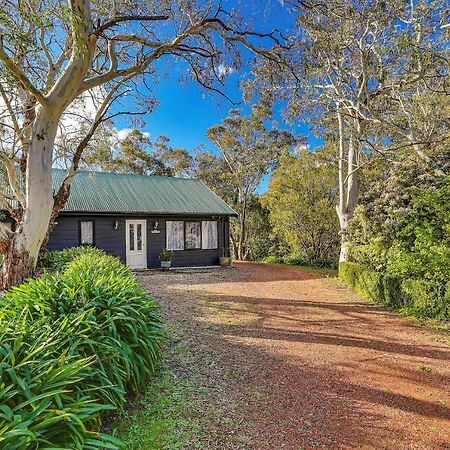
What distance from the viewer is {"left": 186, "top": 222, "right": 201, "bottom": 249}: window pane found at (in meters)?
15.8

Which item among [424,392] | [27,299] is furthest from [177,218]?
[424,392]

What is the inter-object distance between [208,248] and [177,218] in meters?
2.16

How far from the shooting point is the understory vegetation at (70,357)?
2064 millimetres

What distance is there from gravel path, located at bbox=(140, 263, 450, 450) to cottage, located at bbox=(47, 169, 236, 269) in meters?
6.52

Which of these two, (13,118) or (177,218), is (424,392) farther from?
(177,218)

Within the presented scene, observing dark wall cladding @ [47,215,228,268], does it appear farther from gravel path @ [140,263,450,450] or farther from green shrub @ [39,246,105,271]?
gravel path @ [140,263,450,450]

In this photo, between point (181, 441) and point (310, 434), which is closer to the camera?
point (181, 441)

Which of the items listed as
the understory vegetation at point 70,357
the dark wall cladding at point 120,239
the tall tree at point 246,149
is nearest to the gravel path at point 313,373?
the understory vegetation at point 70,357

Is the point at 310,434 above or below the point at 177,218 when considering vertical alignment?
below

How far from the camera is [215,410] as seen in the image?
11.4 feet

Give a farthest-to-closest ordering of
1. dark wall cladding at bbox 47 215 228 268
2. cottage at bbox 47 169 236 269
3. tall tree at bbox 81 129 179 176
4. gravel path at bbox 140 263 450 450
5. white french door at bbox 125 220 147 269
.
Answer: tall tree at bbox 81 129 179 176, white french door at bbox 125 220 147 269, cottage at bbox 47 169 236 269, dark wall cladding at bbox 47 215 228 268, gravel path at bbox 140 263 450 450

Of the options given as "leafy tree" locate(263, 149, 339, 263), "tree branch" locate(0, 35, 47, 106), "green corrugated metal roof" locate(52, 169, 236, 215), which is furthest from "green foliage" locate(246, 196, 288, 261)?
"tree branch" locate(0, 35, 47, 106)

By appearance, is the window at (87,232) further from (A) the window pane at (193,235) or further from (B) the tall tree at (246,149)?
Answer: (B) the tall tree at (246,149)

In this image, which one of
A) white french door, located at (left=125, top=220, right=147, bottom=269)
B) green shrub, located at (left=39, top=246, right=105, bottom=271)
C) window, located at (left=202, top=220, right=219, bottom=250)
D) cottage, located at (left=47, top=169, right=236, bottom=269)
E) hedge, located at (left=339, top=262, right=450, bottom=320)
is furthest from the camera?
window, located at (left=202, top=220, right=219, bottom=250)
